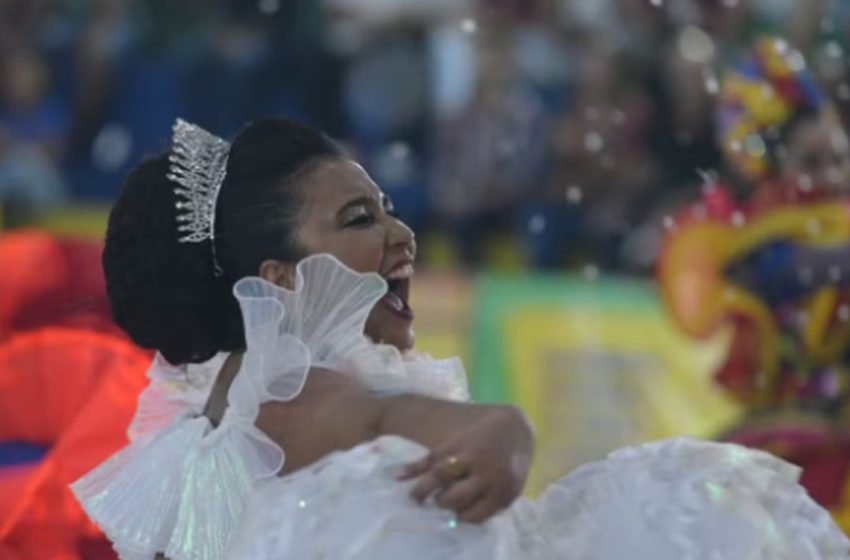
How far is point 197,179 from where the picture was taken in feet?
7.77

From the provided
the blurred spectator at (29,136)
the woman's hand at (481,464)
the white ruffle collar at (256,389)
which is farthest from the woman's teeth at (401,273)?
the blurred spectator at (29,136)

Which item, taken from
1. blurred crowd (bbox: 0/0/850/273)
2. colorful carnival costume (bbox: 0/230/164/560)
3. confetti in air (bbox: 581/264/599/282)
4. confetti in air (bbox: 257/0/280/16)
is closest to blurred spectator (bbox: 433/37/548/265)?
blurred crowd (bbox: 0/0/850/273)

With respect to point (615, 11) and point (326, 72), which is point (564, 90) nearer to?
point (615, 11)

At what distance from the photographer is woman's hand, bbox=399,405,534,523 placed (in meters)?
1.94

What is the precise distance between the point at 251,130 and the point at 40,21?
3.66 m

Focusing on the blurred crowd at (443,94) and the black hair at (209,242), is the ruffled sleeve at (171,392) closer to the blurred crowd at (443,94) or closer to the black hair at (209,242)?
the black hair at (209,242)

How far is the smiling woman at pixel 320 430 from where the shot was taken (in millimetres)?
2016

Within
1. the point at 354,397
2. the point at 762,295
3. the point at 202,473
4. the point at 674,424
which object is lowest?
the point at 674,424

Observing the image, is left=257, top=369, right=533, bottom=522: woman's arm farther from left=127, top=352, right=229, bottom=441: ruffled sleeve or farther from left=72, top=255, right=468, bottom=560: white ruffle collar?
left=127, top=352, right=229, bottom=441: ruffled sleeve

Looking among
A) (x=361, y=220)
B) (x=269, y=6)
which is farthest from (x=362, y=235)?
(x=269, y=6)

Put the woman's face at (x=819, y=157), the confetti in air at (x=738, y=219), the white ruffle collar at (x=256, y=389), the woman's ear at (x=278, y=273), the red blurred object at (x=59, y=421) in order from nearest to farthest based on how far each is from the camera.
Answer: the white ruffle collar at (x=256, y=389) → the woman's ear at (x=278, y=273) → the red blurred object at (x=59, y=421) → the woman's face at (x=819, y=157) → the confetti in air at (x=738, y=219)

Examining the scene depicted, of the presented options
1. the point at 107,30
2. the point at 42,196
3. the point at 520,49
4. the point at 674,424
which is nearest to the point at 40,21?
the point at 107,30

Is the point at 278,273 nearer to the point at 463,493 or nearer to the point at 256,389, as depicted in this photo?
the point at 256,389

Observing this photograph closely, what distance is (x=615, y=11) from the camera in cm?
568
